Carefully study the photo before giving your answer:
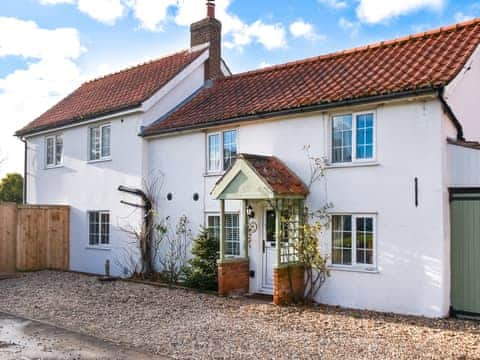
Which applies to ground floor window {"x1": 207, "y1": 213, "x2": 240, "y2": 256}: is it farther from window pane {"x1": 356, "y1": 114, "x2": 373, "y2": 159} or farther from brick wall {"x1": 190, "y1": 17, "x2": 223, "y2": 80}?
brick wall {"x1": 190, "y1": 17, "x2": 223, "y2": 80}

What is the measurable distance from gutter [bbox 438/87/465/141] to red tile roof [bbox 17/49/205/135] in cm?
968

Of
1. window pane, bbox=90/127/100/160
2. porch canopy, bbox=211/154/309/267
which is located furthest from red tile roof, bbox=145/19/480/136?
window pane, bbox=90/127/100/160

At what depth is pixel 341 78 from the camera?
13672mm

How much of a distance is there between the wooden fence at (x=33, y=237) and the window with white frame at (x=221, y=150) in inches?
287

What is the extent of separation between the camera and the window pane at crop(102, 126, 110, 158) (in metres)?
18.8

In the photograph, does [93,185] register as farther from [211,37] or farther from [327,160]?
[327,160]

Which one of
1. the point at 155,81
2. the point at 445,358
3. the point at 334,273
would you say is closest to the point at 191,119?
the point at 155,81

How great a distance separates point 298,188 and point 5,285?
9.46 metres

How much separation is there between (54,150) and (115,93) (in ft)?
12.6

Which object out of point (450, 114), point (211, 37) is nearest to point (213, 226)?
point (450, 114)

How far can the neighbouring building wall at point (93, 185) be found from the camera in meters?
17.6

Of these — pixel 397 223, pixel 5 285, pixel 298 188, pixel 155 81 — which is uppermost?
pixel 155 81

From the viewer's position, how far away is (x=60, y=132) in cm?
2080

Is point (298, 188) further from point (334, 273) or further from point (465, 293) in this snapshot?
point (465, 293)
